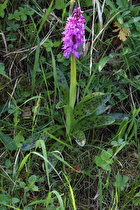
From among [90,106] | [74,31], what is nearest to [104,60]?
[90,106]

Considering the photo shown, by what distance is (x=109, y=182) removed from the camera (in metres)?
2.21

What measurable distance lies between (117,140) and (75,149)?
303 millimetres

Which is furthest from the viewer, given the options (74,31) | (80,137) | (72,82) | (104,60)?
(104,60)

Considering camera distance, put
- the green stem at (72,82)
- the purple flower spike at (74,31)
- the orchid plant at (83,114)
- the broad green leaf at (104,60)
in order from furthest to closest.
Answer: the broad green leaf at (104,60), the orchid plant at (83,114), the green stem at (72,82), the purple flower spike at (74,31)

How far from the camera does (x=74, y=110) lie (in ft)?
7.62

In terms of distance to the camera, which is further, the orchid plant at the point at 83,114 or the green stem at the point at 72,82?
the orchid plant at the point at 83,114

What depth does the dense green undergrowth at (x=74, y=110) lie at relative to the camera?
2.17m

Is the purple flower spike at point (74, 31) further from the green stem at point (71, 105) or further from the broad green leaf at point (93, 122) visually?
the broad green leaf at point (93, 122)

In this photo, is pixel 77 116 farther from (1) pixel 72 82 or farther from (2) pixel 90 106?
(1) pixel 72 82

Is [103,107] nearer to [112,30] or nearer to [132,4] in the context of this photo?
[112,30]

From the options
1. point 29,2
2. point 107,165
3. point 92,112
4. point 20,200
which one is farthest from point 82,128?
point 29,2

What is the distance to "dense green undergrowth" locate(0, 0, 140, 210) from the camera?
2.17 meters

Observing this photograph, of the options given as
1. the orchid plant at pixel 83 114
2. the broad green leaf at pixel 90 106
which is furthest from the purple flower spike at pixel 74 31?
the broad green leaf at pixel 90 106

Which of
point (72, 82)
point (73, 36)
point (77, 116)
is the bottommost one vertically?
point (77, 116)
